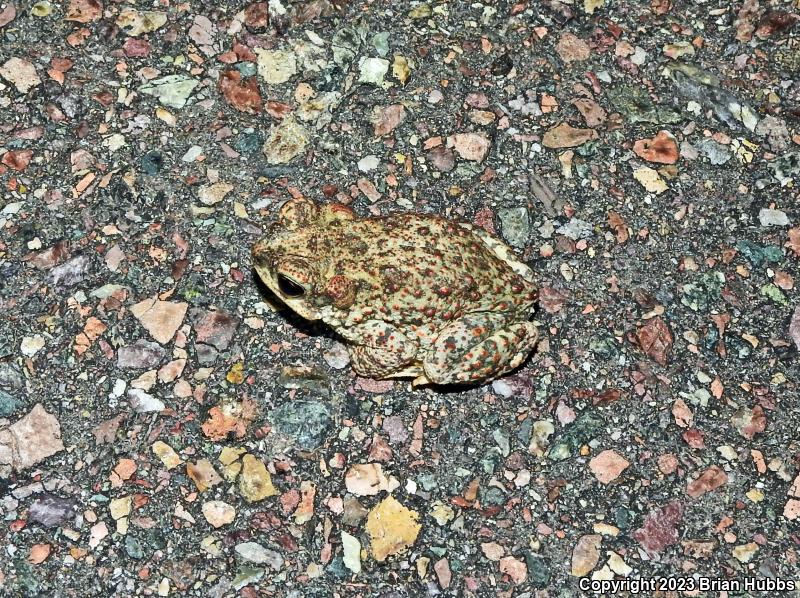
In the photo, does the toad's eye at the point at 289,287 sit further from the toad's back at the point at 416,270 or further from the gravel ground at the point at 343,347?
the gravel ground at the point at 343,347

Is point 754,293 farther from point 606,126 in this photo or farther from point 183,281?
point 183,281

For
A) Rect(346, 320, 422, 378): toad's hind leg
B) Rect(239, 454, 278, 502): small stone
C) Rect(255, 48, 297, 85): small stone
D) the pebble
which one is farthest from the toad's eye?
Rect(255, 48, 297, 85): small stone

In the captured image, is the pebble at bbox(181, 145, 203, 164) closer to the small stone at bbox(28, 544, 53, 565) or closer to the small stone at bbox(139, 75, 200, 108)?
the small stone at bbox(139, 75, 200, 108)

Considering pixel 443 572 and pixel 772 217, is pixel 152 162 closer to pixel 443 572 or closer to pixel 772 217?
pixel 443 572

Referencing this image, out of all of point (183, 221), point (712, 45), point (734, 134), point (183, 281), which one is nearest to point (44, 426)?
point (183, 281)

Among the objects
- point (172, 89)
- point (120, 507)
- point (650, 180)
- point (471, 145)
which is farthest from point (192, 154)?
point (650, 180)

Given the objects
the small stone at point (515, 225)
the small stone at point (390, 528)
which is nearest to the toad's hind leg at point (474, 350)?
the small stone at point (390, 528)
